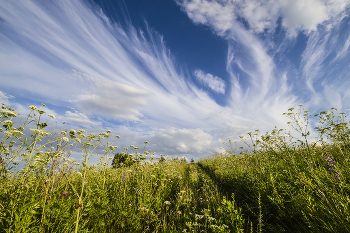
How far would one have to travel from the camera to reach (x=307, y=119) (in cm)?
330

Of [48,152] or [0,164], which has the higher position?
[48,152]

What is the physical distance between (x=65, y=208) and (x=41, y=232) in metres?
0.34

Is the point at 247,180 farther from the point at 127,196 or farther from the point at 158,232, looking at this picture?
the point at 127,196

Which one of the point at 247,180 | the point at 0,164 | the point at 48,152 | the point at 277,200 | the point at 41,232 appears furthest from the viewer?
the point at 247,180

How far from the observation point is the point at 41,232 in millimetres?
1969

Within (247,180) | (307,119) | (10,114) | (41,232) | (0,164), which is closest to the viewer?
(41,232)

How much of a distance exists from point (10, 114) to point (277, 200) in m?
5.69

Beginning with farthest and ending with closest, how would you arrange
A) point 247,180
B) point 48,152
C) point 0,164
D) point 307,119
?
point 247,180, point 307,119, point 0,164, point 48,152

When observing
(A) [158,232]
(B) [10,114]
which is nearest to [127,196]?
(A) [158,232]

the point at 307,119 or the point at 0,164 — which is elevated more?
the point at 307,119

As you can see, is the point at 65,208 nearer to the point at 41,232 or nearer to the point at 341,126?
the point at 41,232

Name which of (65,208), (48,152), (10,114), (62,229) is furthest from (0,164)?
(62,229)

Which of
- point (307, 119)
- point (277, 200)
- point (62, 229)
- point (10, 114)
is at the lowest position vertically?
point (62, 229)

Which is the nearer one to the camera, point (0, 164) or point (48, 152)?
point (48, 152)
